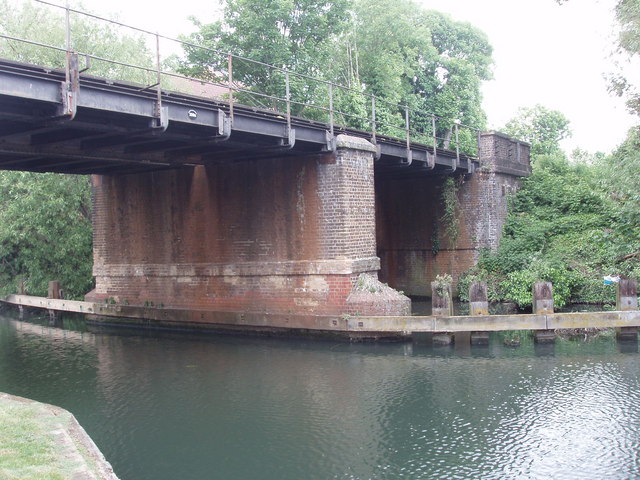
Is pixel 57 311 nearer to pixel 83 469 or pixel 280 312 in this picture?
pixel 280 312

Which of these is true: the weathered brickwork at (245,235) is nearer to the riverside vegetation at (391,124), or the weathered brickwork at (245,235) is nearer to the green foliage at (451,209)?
the riverside vegetation at (391,124)

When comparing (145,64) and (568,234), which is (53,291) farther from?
(568,234)

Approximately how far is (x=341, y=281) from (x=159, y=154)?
5.42m

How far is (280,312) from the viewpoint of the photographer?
52.4ft

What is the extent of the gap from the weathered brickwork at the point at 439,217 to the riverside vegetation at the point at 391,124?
0.71 metres

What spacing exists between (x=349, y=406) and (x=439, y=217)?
43.9 feet

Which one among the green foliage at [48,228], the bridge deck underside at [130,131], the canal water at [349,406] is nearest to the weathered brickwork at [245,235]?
the bridge deck underside at [130,131]

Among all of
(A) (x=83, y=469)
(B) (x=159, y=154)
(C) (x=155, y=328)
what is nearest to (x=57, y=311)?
(C) (x=155, y=328)

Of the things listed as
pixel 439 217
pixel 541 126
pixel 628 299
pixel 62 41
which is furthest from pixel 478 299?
pixel 541 126

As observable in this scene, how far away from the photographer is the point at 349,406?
10.1 metres

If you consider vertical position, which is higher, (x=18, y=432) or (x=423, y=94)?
(x=423, y=94)

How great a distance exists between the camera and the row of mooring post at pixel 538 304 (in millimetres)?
13602

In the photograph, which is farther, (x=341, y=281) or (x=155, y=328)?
(x=155, y=328)

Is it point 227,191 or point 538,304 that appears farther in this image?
point 227,191
